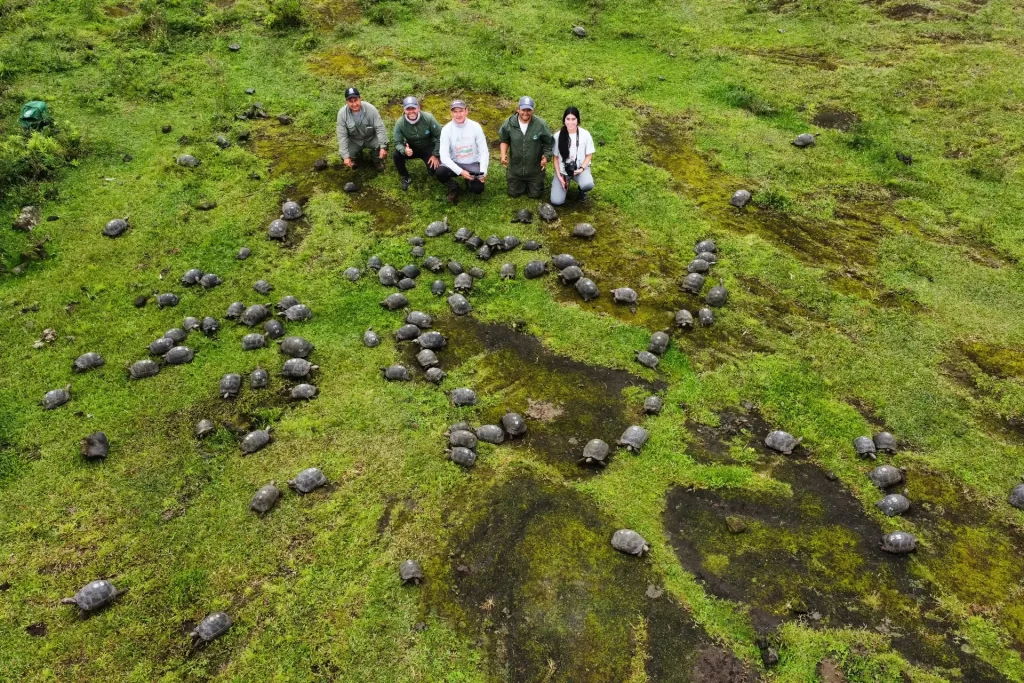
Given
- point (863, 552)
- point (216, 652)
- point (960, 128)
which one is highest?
point (960, 128)

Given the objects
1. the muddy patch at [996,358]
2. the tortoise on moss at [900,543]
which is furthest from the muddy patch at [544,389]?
the muddy patch at [996,358]

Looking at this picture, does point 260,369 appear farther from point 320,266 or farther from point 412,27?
point 412,27

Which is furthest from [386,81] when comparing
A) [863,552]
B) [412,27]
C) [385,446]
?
[863,552]

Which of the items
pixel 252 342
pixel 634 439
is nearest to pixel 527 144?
pixel 252 342

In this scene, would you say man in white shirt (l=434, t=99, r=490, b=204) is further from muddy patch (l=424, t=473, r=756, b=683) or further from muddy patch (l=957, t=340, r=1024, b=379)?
Result: muddy patch (l=957, t=340, r=1024, b=379)

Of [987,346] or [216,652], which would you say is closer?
[216,652]
